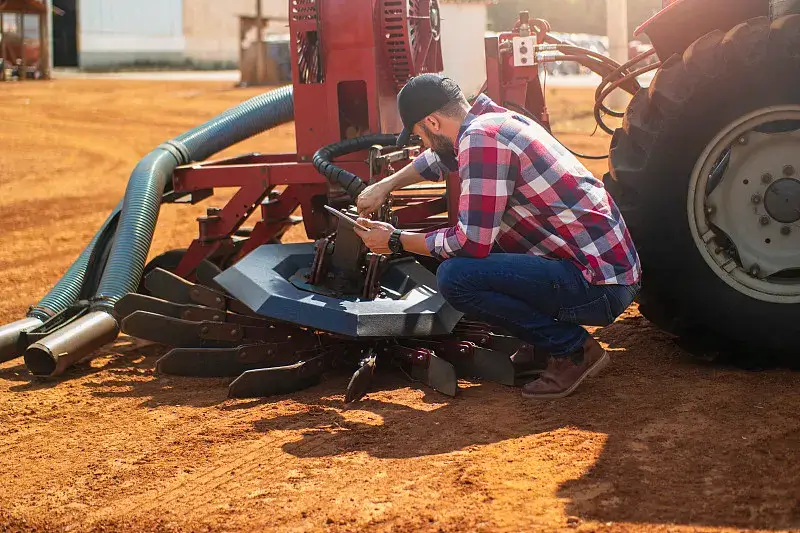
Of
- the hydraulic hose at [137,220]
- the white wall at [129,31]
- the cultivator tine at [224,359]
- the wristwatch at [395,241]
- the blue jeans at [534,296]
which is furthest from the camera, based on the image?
the white wall at [129,31]

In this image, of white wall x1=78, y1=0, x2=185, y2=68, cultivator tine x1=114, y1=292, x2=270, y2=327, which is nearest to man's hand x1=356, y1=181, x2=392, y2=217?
cultivator tine x1=114, y1=292, x2=270, y2=327

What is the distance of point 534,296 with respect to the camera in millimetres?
3988

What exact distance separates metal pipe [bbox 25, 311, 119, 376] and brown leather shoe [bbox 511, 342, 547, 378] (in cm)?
205

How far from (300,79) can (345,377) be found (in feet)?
5.97

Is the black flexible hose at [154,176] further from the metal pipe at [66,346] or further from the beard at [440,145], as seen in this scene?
the beard at [440,145]

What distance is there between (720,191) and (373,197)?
1.47m

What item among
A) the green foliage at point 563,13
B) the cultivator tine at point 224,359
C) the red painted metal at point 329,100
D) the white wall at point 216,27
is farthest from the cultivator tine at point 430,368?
the white wall at point 216,27

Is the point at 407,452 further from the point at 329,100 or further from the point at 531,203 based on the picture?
the point at 329,100

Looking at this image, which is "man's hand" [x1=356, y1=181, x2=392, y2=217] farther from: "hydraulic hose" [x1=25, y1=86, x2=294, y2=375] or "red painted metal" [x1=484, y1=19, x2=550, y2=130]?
"hydraulic hose" [x1=25, y1=86, x2=294, y2=375]

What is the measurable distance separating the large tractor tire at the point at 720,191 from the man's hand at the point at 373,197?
98cm

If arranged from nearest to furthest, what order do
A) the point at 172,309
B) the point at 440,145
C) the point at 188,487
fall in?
1. the point at 188,487
2. the point at 440,145
3. the point at 172,309

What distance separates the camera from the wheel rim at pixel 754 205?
419 centimetres

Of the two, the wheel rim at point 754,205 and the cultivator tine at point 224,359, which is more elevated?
the wheel rim at point 754,205

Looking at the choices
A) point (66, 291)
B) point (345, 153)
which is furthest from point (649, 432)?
point (66, 291)
